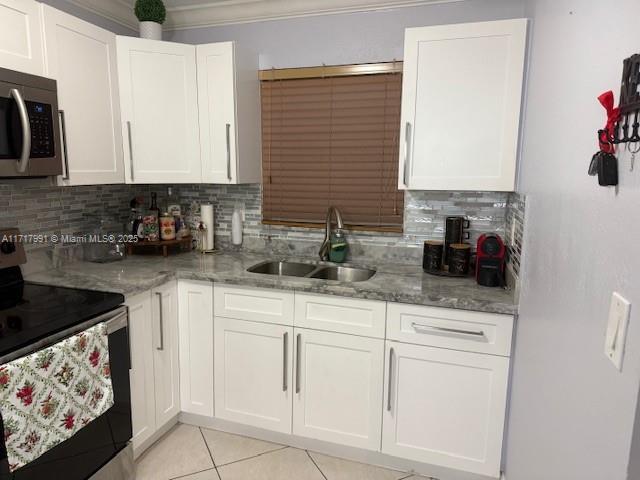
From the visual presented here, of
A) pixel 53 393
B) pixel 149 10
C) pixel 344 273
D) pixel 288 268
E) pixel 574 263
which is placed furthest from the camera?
pixel 288 268

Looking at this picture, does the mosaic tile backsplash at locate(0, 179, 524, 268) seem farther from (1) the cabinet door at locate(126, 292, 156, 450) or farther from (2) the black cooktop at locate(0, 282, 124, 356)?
(1) the cabinet door at locate(126, 292, 156, 450)

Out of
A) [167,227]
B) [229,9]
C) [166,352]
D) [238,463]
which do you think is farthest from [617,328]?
[229,9]

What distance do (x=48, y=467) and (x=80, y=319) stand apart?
497 millimetres

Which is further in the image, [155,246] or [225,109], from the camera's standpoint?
[155,246]

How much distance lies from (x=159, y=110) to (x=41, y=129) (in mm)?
679

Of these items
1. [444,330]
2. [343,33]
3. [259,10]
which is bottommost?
[444,330]

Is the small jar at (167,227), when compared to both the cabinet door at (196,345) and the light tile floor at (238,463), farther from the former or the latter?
the light tile floor at (238,463)

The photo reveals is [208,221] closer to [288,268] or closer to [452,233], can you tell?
[288,268]

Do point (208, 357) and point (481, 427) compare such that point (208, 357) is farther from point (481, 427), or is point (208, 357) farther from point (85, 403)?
point (481, 427)

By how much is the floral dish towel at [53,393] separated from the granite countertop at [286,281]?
1.10 feet

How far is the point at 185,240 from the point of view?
105 inches

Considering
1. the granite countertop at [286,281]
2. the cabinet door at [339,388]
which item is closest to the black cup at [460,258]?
the granite countertop at [286,281]

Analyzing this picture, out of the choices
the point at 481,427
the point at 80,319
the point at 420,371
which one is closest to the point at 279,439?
the point at 420,371

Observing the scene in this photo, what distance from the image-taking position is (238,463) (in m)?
2.05
